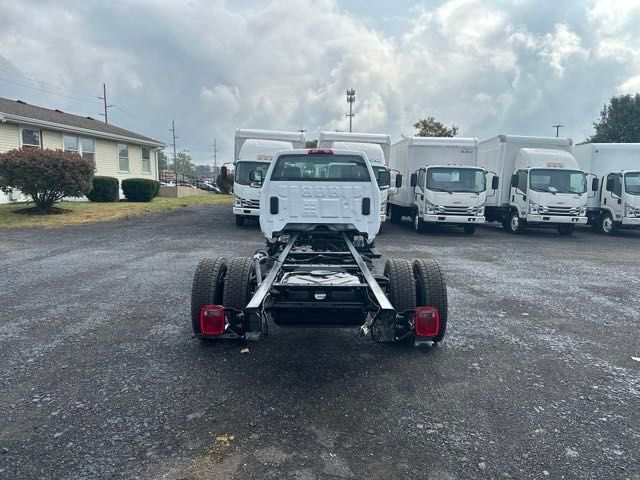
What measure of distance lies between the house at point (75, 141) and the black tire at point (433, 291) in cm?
1990

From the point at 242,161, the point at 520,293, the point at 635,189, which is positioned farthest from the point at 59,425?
the point at 635,189

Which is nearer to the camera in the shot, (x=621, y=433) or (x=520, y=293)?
(x=621, y=433)

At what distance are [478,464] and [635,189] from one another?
652 inches

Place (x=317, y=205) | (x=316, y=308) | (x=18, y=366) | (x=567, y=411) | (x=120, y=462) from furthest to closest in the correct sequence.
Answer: (x=317, y=205), (x=18, y=366), (x=316, y=308), (x=567, y=411), (x=120, y=462)

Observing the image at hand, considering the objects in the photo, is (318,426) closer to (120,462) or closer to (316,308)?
(316,308)

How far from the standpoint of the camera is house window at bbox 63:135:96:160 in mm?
22844

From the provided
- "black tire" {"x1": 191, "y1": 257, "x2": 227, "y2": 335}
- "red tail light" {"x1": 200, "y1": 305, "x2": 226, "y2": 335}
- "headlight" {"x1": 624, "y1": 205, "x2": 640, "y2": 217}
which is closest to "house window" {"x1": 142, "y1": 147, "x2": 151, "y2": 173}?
"headlight" {"x1": 624, "y1": 205, "x2": 640, "y2": 217}

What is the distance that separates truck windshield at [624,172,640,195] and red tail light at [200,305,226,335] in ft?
54.1

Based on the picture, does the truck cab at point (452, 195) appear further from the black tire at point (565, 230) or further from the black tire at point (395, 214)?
the black tire at point (395, 214)

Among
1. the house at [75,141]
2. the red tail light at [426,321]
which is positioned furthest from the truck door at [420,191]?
the house at [75,141]

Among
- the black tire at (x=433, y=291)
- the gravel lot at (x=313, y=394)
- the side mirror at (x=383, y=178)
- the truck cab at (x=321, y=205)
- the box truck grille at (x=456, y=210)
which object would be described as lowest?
the gravel lot at (x=313, y=394)

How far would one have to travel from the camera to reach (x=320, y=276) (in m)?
4.43

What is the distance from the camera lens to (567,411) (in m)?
3.55

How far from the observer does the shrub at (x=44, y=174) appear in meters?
15.5
